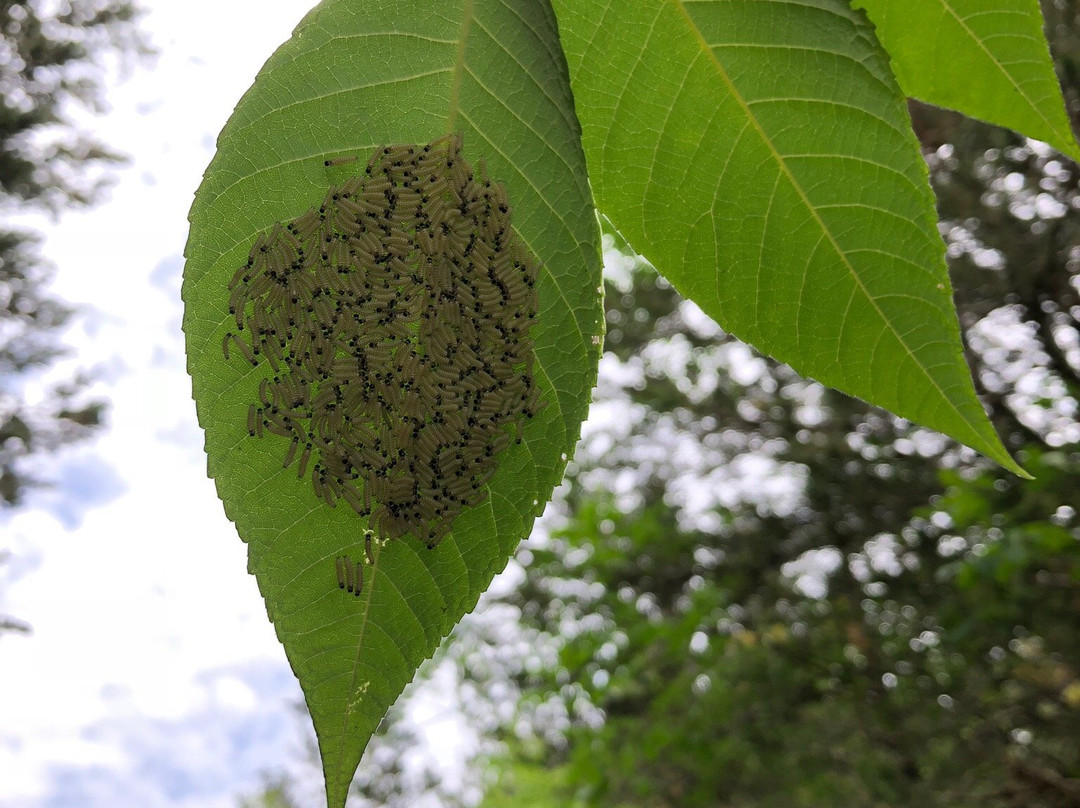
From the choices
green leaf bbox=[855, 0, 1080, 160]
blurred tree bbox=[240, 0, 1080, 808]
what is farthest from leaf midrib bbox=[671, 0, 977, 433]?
blurred tree bbox=[240, 0, 1080, 808]

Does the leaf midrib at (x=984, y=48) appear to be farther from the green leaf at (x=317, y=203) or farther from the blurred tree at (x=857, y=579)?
the blurred tree at (x=857, y=579)

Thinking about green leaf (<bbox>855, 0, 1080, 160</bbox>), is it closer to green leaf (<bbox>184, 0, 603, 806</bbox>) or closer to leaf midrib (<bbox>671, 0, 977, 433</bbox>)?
leaf midrib (<bbox>671, 0, 977, 433</bbox>)

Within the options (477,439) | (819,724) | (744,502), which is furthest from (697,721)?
(477,439)

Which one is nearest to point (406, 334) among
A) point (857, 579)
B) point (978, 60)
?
point (978, 60)

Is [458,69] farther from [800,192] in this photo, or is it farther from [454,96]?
[800,192]

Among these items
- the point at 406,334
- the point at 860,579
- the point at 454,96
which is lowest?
the point at 860,579

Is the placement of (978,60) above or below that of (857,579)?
above

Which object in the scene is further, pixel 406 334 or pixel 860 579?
pixel 860 579
